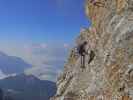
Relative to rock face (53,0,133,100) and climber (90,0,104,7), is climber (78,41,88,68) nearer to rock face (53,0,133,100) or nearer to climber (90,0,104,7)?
rock face (53,0,133,100)

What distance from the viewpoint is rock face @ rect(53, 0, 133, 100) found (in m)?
51.8

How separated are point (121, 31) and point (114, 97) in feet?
42.3

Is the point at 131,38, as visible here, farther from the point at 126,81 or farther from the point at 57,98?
the point at 57,98

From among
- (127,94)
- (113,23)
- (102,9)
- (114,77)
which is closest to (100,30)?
(102,9)

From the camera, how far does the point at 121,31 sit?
191 feet

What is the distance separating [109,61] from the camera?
5709cm

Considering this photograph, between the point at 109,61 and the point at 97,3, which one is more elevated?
the point at 97,3

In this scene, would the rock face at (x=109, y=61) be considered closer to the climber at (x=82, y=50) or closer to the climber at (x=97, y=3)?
the climber at (x=97, y=3)

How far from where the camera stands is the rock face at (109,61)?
170 feet

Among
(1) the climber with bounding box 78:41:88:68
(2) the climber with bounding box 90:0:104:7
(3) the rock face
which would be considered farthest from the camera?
(1) the climber with bounding box 78:41:88:68

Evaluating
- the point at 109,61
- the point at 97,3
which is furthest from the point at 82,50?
the point at 109,61

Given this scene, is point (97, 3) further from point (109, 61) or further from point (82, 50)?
point (109, 61)

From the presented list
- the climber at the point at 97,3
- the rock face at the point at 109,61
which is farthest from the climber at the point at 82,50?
the climber at the point at 97,3

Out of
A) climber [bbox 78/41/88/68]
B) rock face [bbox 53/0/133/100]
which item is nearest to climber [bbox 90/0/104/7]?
rock face [bbox 53/0/133/100]
